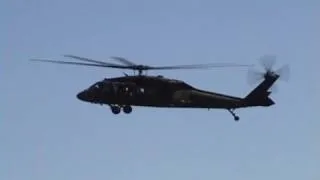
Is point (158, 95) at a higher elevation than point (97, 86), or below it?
below

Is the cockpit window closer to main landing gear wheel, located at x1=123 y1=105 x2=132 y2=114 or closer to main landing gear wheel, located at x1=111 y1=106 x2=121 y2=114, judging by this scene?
main landing gear wheel, located at x1=111 y1=106 x2=121 y2=114

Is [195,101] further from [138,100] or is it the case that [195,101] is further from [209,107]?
[138,100]

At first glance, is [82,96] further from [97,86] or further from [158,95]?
[158,95]

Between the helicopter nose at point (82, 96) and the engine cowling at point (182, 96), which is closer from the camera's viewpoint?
the engine cowling at point (182, 96)

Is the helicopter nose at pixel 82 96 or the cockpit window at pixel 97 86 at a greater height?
the cockpit window at pixel 97 86

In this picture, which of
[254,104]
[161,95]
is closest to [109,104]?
[161,95]

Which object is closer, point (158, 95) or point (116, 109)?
point (158, 95)

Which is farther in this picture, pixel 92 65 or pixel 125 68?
pixel 125 68

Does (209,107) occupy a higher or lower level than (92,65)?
lower

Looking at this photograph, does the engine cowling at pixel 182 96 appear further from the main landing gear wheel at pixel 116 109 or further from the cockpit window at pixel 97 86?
the cockpit window at pixel 97 86

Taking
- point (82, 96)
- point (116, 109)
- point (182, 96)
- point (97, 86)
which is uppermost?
point (97, 86)

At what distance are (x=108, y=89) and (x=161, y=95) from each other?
6075 millimetres

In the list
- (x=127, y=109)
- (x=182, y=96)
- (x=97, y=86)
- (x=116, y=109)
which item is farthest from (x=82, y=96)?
(x=182, y=96)

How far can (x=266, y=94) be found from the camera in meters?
62.7
